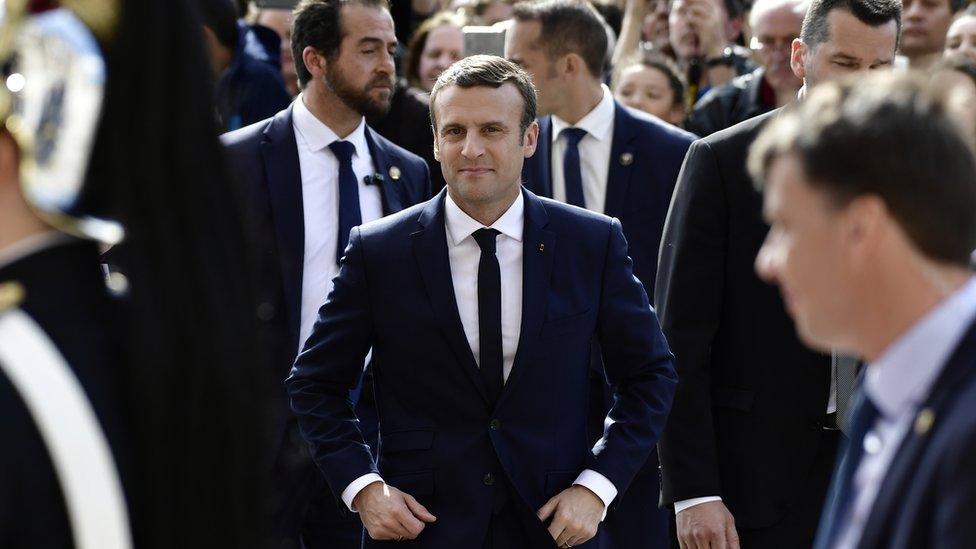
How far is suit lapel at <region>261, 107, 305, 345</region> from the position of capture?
224 inches

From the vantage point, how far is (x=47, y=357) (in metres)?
1.76

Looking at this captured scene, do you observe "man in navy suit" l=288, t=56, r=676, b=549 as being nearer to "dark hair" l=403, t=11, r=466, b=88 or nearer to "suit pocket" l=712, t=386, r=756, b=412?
"suit pocket" l=712, t=386, r=756, b=412

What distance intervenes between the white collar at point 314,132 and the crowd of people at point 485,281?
21mm

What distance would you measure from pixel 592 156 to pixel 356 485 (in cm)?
266

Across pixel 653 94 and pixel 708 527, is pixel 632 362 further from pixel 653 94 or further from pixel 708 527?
pixel 653 94

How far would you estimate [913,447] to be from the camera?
2012mm

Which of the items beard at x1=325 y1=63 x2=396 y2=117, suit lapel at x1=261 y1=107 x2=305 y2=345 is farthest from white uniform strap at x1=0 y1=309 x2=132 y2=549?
beard at x1=325 y1=63 x2=396 y2=117

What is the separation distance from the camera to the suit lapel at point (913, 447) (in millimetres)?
2004

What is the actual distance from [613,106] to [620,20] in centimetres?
521

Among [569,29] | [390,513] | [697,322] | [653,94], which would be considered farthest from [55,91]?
[653,94]

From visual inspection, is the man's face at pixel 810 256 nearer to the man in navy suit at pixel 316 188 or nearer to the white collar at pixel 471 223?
the white collar at pixel 471 223

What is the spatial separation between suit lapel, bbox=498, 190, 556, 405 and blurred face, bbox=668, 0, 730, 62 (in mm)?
5566

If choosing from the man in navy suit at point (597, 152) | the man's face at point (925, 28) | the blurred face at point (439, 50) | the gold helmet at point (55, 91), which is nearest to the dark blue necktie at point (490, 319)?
the man in navy suit at point (597, 152)

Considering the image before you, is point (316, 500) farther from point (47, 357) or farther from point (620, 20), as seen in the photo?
point (620, 20)
